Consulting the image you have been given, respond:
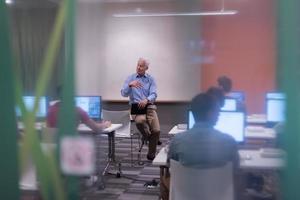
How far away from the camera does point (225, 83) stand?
1.74 metres

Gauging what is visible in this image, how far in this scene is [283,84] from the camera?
61.5 inches

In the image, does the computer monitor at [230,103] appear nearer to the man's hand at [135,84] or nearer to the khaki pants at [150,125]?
the man's hand at [135,84]

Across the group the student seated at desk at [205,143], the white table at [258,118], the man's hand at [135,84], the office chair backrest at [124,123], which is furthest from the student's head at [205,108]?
the office chair backrest at [124,123]

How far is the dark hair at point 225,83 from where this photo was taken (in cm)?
170

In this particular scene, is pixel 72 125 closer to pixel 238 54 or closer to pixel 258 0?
pixel 238 54

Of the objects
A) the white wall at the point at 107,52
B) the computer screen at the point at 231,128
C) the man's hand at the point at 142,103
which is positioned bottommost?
the man's hand at the point at 142,103

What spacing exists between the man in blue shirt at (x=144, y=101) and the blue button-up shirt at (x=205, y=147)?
2.31 metres

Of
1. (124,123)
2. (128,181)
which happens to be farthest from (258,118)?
(124,123)

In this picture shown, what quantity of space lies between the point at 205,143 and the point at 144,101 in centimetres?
312

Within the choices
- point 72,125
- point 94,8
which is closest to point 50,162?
point 72,125

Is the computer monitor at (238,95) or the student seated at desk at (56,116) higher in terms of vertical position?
the computer monitor at (238,95)

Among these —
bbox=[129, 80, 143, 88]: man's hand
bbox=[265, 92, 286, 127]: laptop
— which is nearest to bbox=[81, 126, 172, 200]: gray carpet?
bbox=[129, 80, 143, 88]: man's hand

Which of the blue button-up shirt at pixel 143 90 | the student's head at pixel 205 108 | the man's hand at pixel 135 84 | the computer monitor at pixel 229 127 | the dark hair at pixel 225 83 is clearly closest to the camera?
the dark hair at pixel 225 83

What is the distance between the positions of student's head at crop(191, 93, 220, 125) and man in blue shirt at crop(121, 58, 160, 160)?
7.50 feet
